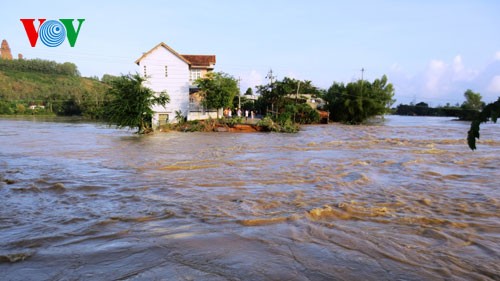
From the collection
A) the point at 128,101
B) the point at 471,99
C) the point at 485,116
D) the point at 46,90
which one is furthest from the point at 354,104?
the point at 46,90

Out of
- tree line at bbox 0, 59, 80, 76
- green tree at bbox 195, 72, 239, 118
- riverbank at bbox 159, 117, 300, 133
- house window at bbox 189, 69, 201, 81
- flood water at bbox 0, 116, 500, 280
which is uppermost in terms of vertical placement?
tree line at bbox 0, 59, 80, 76

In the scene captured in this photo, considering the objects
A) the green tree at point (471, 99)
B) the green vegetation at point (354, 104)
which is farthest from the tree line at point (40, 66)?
the green tree at point (471, 99)

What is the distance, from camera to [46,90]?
114 metres

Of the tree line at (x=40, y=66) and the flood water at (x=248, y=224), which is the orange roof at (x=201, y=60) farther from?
the tree line at (x=40, y=66)

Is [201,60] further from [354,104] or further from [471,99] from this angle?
[471,99]

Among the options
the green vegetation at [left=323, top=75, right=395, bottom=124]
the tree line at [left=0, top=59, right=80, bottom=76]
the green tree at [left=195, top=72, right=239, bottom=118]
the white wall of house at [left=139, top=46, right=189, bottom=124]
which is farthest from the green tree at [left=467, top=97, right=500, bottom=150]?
the tree line at [left=0, top=59, right=80, bottom=76]

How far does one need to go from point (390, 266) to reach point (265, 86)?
143ft

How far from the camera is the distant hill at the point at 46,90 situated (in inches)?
3206

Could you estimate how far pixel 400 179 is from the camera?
10.3 metres

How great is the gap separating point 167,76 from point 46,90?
309 ft

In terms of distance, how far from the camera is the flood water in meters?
4.22

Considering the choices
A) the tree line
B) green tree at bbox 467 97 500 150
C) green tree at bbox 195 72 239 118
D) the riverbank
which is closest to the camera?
green tree at bbox 467 97 500 150

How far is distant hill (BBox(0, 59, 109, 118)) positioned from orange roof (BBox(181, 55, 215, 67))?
35.5ft

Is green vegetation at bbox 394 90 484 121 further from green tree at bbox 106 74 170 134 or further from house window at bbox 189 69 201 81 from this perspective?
green tree at bbox 106 74 170 134
